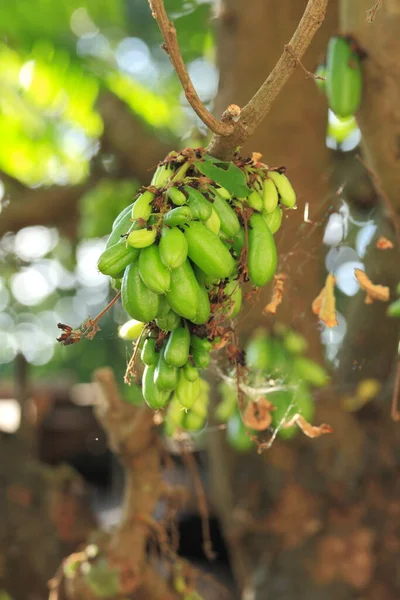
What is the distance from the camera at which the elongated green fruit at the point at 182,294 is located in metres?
0.85

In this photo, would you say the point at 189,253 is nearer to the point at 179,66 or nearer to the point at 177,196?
the point at 177,196

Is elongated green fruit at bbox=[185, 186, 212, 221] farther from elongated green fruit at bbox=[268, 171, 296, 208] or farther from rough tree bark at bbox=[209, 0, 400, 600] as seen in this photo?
rough tree bark at bbox=[209, 0, 400, 600]

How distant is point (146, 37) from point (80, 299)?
5.53 m

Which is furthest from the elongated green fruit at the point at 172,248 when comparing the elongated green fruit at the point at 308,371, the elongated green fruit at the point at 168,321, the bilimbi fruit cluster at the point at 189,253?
the elongated green fruit at the point at 308,371

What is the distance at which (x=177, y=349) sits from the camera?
92 centimetres

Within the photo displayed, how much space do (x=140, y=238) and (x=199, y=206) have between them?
0.28 feet

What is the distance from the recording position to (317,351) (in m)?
2.17

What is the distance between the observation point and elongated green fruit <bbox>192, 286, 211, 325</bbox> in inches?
35.2

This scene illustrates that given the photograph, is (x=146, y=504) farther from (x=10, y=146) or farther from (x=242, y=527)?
(x=10, y=146)

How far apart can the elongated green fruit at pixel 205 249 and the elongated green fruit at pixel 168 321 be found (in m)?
0.09

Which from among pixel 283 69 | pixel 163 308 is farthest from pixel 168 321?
pixel 283 69

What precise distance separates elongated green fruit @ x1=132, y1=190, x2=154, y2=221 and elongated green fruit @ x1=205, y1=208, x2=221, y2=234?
0.08 metres

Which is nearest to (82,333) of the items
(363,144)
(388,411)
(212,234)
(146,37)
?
(212,234)

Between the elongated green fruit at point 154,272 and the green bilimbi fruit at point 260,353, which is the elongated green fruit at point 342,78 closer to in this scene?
the green bilimbi fruit at point 260,353
